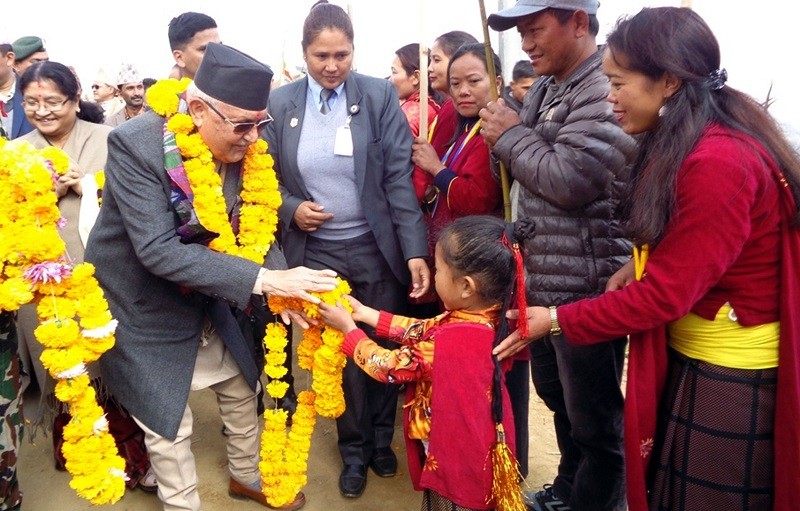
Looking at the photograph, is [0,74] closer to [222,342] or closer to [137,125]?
[137,125]

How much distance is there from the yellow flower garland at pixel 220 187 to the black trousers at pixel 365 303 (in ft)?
1.56

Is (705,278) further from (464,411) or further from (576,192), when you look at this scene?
(464,411)

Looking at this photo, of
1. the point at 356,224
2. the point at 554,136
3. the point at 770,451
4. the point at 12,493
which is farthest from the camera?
the point at 356,224

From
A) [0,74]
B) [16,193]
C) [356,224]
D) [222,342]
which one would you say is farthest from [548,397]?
[0,74]

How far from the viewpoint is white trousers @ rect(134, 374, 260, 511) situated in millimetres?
2781

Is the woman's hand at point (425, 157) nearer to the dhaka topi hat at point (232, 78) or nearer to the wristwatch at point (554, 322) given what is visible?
the dhaka topi hat at point (232, 78)

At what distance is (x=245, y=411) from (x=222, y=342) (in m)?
0.40

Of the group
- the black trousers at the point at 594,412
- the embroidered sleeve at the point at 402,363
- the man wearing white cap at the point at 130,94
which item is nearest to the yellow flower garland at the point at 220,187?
the embroidered sleeve at the point at 402,363

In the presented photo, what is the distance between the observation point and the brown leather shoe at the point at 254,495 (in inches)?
130

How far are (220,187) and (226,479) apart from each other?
74.2 inches

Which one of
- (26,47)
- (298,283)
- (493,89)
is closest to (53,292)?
(298,283)

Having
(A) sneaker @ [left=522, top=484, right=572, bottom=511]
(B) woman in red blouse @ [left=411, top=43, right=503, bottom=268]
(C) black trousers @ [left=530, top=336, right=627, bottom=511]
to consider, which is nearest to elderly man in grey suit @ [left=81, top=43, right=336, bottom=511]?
(B) woman in red blouse @ [left=411, top=43, right=503, bottom=268]

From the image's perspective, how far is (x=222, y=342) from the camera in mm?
3037

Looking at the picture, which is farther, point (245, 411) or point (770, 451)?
point (245, 411)
